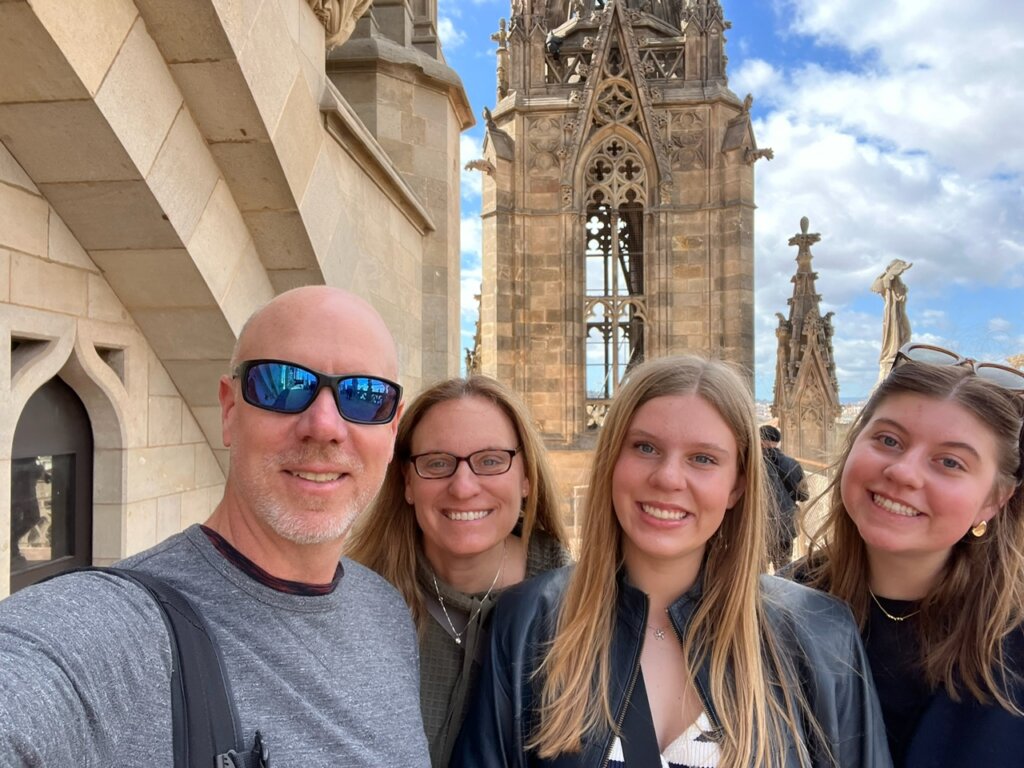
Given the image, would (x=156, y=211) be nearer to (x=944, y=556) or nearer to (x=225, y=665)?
(x=225, y=665)

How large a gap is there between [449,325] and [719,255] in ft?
24.4

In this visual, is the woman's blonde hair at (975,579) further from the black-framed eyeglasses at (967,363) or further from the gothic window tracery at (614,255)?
the gothic window tracery at (614,255)

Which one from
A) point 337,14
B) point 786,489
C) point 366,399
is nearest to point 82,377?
point 366,399

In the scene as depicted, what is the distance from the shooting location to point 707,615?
1465mm

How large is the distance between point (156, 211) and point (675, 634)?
2.05 meters

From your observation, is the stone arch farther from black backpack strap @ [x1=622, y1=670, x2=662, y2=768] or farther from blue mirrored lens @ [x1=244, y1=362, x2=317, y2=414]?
black backpack strap @ [x1=622, y1=670, x2=662, y2=768]

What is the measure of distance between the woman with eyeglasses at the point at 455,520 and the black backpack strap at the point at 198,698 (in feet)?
2.21

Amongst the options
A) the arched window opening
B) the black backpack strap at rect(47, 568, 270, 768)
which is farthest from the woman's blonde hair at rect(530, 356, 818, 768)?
the arched window opening

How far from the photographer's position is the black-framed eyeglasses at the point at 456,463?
169 centimetres

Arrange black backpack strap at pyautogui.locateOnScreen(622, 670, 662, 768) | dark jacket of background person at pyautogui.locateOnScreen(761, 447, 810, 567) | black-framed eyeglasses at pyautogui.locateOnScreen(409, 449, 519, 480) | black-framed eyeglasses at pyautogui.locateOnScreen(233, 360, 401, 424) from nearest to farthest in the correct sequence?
black-framed eyeglasses at pyautogui.locateOnScreen(233, 360, 401, 424) < black backpack strap at pyautogui.locateOnScreen(622, 670, 662, 768) < black-framed eyeglasses at pyautogui.locateOnScreen(409, 449, 519, 480) < dark jacket of background person at pyautogui.locateOnScreen(761, 447, 810, 567)

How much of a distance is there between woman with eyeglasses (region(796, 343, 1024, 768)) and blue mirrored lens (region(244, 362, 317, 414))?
1283mm

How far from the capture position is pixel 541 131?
11680mm

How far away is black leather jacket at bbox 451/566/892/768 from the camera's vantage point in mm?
1353

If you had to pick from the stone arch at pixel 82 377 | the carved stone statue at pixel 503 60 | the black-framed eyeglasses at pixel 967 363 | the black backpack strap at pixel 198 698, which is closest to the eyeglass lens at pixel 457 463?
the black backpack strap at pixel 198 698
